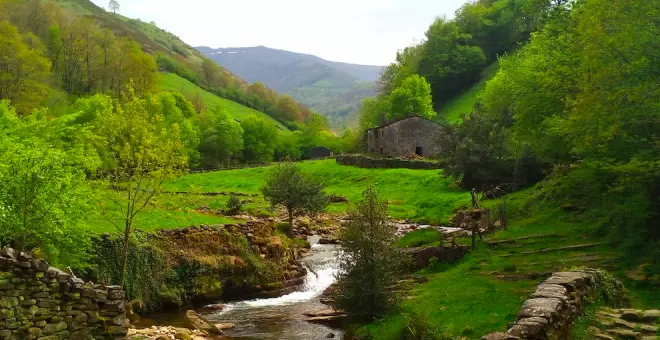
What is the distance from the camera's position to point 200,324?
20.6 meters

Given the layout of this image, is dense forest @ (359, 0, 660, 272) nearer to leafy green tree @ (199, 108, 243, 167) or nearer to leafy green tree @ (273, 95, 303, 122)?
leafy green tree @ (199, 108, 243, 167)

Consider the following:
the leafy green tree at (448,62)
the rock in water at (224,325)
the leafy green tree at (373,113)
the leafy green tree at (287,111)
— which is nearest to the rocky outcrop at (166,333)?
the rock in water at (224,325)

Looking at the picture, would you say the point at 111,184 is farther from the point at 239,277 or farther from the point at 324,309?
the point at 324,309

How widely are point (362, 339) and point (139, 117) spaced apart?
12712mm

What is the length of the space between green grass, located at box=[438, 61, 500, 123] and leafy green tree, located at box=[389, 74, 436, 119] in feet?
18.3

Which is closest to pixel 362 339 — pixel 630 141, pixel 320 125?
pixel 630 141

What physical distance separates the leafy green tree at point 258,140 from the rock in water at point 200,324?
8964cm

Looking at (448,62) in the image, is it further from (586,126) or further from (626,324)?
(626,324)

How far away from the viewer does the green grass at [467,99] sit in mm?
105006

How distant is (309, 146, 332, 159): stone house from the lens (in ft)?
387

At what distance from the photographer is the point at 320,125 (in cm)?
12925

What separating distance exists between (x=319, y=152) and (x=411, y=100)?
1106 inches

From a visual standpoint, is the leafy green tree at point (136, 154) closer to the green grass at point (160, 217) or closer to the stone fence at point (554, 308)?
the green grass at point (160, 217)

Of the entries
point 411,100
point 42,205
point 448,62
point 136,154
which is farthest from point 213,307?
point 448,62
